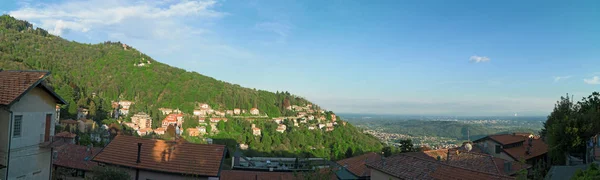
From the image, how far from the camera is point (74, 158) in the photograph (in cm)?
2062

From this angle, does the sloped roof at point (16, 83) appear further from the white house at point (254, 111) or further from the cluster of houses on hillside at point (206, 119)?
the white house at point (254, 111)

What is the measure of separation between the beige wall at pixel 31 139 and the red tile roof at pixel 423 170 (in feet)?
42.4

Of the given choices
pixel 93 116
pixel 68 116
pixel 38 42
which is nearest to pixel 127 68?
pixel 38 42

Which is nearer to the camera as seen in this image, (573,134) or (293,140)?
(573,134)

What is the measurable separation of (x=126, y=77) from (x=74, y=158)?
108159mm

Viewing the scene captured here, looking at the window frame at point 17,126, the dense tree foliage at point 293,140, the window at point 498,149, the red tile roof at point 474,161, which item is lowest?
the dense tree foliage at point 293,140

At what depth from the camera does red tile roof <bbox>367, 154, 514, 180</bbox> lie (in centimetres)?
1194

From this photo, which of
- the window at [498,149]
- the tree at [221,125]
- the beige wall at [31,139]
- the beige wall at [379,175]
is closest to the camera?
the beige wall at [31,139]

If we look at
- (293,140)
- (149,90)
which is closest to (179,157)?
(293,140)

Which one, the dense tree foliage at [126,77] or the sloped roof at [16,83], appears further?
the dense tree foliage at [126,77]

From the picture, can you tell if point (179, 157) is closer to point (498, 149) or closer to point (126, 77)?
point (498, 149)

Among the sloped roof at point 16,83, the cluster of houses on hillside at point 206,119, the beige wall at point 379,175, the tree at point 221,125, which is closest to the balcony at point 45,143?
the sloped roof at point 16,83

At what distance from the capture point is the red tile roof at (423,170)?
11945mm

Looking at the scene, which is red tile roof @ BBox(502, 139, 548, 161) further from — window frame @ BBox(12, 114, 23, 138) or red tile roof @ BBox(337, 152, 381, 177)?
window frame @ BBox(12, 114, 23, 138)
